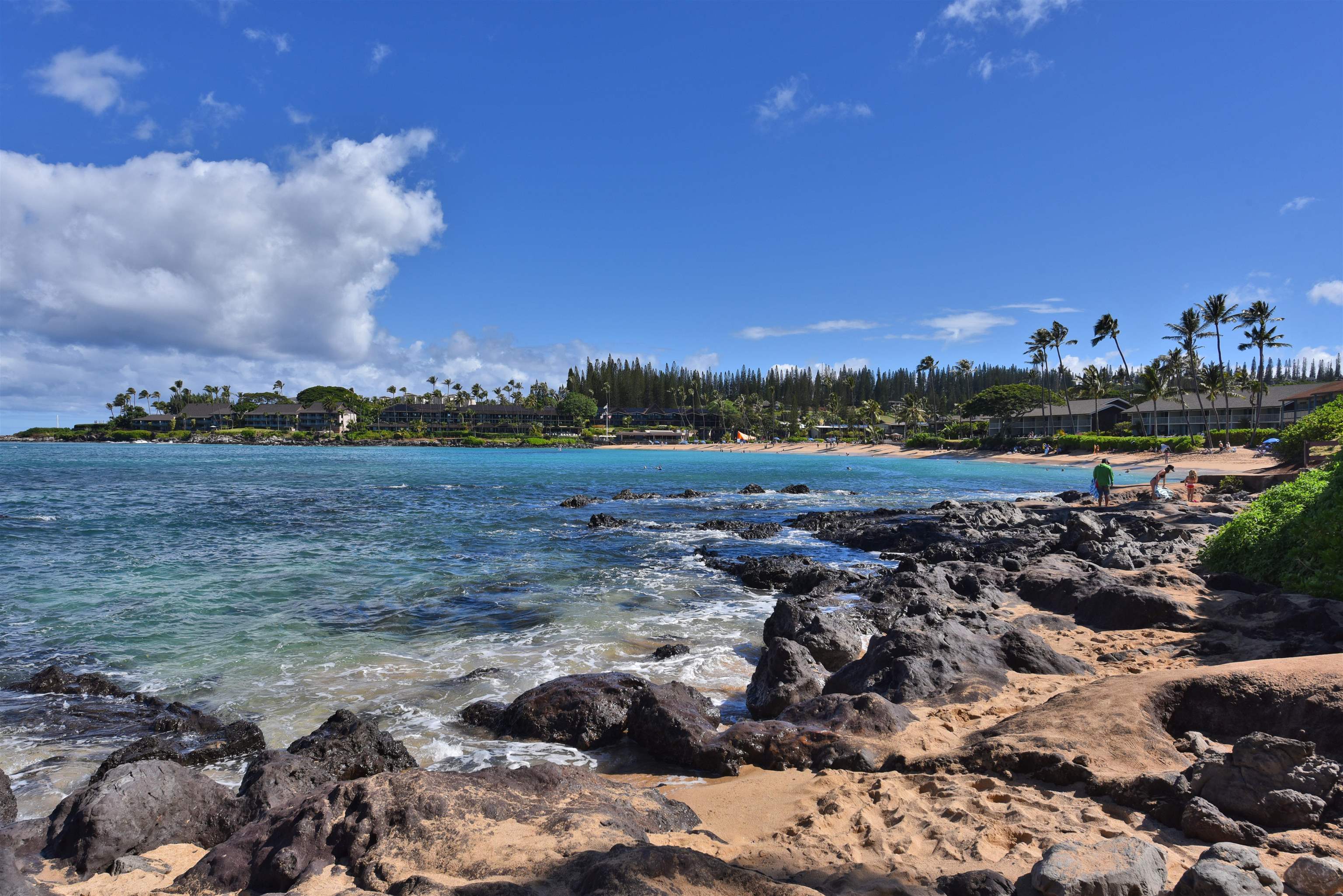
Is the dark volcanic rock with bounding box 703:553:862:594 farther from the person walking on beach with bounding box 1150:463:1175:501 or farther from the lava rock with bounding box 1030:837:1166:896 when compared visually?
the person walking on beach with bounding box 1150:463:1175:501

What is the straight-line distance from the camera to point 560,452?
118 metres

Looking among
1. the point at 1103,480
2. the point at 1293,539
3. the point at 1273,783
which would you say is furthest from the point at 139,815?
the point at 1103,480

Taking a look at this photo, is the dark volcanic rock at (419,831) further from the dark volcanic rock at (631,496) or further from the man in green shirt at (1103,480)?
the dark volcanic rock at (631,496)

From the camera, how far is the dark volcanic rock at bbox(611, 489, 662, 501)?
120ft

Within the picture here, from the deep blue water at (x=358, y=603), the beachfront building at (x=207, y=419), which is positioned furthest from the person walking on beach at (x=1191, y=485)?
the beachfront building at (x=207, y=419)

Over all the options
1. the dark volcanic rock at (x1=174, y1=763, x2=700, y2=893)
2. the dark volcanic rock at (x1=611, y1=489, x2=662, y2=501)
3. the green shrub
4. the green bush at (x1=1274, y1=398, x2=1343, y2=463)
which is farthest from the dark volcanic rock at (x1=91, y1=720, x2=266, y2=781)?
the green shrub

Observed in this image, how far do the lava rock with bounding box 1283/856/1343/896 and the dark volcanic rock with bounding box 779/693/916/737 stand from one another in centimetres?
307

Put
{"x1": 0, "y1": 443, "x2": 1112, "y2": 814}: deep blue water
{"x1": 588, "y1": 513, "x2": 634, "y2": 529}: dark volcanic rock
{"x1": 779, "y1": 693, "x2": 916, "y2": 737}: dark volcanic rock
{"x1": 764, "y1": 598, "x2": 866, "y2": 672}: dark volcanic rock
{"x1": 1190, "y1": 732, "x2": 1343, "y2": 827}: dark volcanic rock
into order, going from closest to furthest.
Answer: {"x1": 1190, "y1": 732, "x2": 1343, "y2": 827}: dark volcanic rock < {"x1": 779, "y1": 693, "x2": 916, "y2": 737}: dark volcanic rock < {"x1": 0, "y1": 443, "x2": 1112, "y2": 814}: deep blue water < {"x1": 764, "y1": 598, "x2": 866, "y2": 672}: dark volcanic rock < {"x1": 588, "y1": 513, "x2": 634, "y2": 529}: dark volcanic rock

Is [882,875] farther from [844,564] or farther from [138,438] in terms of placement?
[138,438]

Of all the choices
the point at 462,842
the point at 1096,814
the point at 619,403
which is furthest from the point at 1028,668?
the point at 619,403

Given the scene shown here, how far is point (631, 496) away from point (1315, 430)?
31368 mm

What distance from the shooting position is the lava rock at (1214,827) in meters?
3.97

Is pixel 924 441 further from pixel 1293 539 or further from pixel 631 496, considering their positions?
pixel 1293 539

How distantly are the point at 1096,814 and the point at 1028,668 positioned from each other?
12.4 ft
